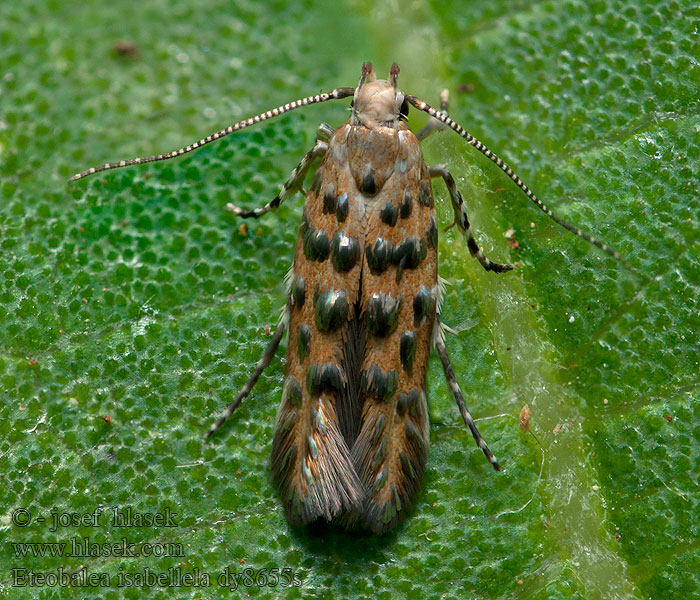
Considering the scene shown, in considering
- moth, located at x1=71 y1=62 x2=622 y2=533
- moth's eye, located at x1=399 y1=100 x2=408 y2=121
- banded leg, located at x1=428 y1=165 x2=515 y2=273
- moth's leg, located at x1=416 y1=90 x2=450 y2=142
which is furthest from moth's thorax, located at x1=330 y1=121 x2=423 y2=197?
moth's leg, located at x1=416 y1=90 x2=450 y2=142

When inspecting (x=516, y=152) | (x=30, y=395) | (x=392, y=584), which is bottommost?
(x=392, y=584)

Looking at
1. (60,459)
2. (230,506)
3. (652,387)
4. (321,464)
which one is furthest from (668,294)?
(60,459)

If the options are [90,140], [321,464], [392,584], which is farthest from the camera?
[90,140]

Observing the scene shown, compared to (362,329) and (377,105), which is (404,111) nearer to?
(377,105)

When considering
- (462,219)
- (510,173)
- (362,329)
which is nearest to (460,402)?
(362,329)

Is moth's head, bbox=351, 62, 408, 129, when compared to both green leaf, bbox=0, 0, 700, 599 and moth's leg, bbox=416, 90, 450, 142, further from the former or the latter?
green leaf, bbox=0, 0, 700, 599

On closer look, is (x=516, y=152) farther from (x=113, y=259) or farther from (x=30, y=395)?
(x=30, y=395)
